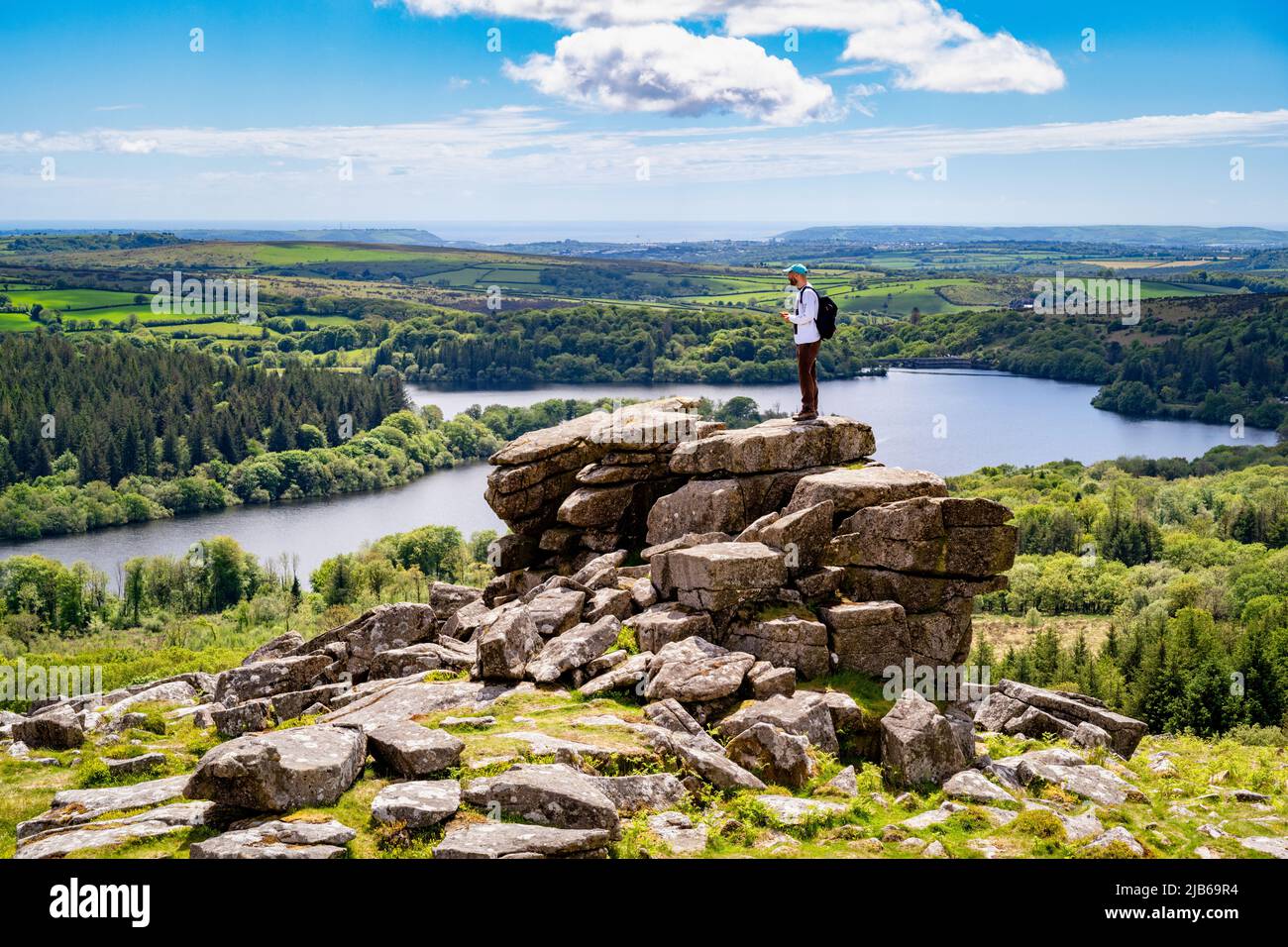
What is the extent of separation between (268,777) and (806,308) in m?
16.1

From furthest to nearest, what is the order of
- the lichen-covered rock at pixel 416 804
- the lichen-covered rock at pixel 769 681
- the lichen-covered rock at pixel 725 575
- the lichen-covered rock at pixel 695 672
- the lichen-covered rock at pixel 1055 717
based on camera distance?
1. the lichen-covered rock at pixel 1055 717
2. the lichen-covered rock at pixel 725 575
3. the lichen-covered rock at pixel 769 681
4. the lichen-covered rock at pixel 695 672
5. the lichen-covered rock at pixel 416 804

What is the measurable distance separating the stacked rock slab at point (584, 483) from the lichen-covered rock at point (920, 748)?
1095 centimetres

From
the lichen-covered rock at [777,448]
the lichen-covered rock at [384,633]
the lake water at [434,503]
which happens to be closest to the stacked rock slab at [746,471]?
the lichen-covered rock at [777,448]

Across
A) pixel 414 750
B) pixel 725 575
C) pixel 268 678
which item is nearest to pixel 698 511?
pixel 725 575

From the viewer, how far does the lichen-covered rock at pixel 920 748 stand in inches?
770

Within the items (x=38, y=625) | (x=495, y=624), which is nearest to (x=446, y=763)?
(x=495, y=624)

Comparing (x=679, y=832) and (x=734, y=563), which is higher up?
(x=734, y=563)

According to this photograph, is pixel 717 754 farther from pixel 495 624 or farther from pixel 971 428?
pixel 971 428

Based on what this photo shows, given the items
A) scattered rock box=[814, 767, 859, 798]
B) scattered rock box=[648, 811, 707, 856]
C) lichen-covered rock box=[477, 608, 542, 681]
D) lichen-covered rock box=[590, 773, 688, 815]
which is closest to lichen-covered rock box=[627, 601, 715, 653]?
lichen-covered rock box=[477, 608, 542, 681]

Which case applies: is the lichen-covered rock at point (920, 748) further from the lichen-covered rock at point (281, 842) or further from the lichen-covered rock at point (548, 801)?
the lichen-covered rock at point (281, 842)

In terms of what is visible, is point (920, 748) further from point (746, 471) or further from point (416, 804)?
point (746, 471)

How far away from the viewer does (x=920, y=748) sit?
1961 centimetres
